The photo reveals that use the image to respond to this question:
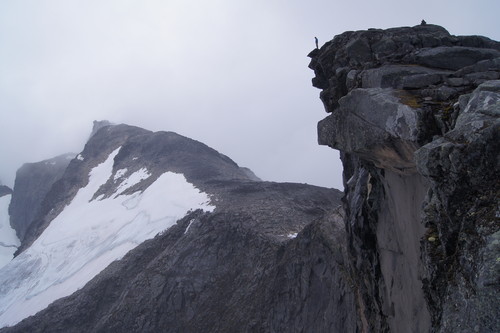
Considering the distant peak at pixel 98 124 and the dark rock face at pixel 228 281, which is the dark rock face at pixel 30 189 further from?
the dark rock face at pixel 228 281

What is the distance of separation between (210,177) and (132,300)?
2019cm

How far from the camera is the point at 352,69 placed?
1202cm

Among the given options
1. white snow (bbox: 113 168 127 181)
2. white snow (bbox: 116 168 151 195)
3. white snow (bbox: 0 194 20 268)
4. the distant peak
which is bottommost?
white snow (bbox: 0 194 20 268)

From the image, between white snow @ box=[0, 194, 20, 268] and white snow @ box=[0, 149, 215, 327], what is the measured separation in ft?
91.1

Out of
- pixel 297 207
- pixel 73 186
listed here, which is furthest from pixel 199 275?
pixel 73 186

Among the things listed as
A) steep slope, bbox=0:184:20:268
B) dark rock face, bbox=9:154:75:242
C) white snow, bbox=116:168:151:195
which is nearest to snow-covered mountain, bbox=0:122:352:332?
white snow, bbox=116:168:151:195

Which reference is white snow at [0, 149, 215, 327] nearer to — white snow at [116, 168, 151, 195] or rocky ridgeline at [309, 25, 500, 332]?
white snow at [116, 168, 151, 195]

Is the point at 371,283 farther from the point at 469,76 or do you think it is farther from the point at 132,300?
the point at 132,300

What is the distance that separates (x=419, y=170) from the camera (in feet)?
17.3

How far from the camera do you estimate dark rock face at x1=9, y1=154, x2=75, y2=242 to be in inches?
3196

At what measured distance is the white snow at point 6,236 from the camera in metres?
69.1

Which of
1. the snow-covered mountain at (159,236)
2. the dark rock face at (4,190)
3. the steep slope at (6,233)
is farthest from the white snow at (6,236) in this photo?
the snow-covered mountain at (159,236)

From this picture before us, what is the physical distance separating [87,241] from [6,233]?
5505 centimetres

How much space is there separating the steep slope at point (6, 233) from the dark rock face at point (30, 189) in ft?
3.99
